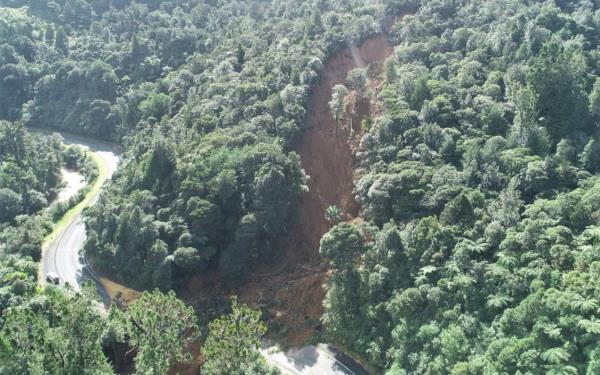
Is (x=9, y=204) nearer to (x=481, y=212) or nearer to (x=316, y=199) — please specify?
(x=316, y=199)

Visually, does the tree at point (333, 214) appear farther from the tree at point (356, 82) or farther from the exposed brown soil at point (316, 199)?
the tree at point (356, 82)

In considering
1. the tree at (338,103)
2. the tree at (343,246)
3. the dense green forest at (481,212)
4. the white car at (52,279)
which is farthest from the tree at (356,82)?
the white car at (52,279)

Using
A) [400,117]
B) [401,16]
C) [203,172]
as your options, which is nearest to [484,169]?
[400,117]

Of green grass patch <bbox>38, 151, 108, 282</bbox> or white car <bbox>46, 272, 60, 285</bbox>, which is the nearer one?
white car <bbox>46, 272, 60, 285</bbox>

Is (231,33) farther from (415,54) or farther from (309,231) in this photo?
(309,231)

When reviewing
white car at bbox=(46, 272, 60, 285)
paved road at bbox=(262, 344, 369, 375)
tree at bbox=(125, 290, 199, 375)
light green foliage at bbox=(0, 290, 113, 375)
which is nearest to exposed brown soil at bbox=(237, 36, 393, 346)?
paved road at bbox=(262, 344, 369, 375)

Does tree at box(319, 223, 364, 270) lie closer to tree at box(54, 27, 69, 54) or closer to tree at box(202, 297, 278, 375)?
tree at box(202, 297, 278, 375)

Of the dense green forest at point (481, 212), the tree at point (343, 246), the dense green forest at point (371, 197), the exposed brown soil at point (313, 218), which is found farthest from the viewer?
the exposed brown soil at point (313, 218)

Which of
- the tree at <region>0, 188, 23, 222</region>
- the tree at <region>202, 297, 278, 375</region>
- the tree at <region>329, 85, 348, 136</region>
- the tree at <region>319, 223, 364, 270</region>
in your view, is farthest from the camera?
the tree at <region>0, 188, 23, 222</region>
